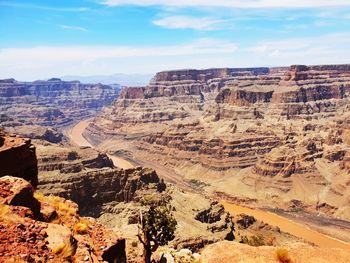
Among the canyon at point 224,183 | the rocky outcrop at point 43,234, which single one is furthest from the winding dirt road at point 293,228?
the rocky outcrop at point 43,234

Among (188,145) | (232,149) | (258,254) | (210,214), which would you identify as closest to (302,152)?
(232,149)

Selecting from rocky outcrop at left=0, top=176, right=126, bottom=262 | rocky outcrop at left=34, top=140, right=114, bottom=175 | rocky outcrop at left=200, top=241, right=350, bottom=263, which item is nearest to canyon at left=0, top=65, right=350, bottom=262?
→ rocky outcrop at left=200, top=241, right=350, bottom=263

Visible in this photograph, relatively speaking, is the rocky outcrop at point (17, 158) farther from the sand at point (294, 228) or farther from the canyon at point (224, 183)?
the sand at point (294, 228)

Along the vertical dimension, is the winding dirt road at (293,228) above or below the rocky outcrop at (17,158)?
below

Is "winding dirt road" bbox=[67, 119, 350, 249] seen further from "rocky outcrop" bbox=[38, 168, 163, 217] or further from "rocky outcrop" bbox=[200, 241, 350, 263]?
"rocky outcrop" bbox=[200, 241, 350, 263]

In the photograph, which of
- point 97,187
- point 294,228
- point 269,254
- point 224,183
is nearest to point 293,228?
point 294,228

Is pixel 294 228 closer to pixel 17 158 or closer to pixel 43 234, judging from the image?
pixel 17 158
